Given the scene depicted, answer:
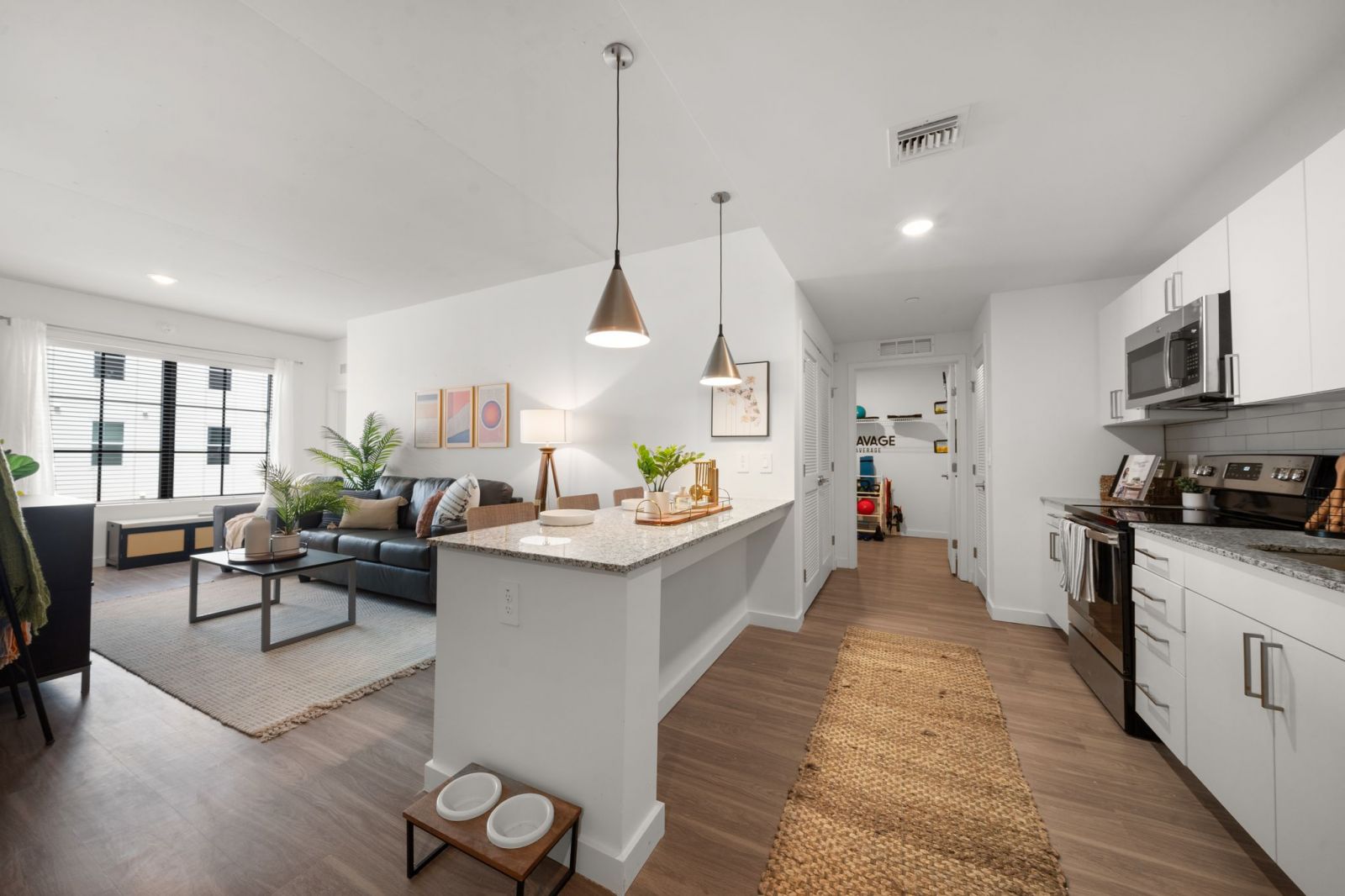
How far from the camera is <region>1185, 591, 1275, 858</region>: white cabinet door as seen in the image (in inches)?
53.5

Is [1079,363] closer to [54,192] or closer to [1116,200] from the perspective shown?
[1116,200]

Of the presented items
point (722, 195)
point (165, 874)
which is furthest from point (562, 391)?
point (165, 874)

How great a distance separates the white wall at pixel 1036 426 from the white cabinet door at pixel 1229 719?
6.05 ft

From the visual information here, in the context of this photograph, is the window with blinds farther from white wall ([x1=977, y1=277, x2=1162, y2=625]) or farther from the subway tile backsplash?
the subway tile backsplash

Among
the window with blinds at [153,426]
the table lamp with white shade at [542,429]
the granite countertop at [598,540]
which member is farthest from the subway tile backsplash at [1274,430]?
the window with blinds at [153,426]

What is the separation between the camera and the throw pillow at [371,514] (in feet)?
14.5

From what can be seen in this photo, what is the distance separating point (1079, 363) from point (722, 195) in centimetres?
265

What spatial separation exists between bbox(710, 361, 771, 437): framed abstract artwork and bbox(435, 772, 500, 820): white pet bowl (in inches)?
98.1

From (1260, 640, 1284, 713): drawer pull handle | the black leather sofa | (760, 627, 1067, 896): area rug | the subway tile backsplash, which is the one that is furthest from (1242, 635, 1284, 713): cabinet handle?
the black leather sofa

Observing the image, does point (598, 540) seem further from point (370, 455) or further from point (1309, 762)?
point (370, 455)

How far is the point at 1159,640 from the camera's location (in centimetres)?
191

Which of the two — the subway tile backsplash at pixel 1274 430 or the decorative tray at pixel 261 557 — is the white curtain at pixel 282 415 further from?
the subway tile backsplash at pixel 1274 430

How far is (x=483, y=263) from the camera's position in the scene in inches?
168

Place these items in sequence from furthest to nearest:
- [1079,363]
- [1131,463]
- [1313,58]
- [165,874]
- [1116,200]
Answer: [1079,363]
[1131,463]
[1116,200]
[1313,58]
[165,874]
